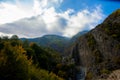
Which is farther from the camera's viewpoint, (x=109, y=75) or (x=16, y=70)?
(x=16, y=70)

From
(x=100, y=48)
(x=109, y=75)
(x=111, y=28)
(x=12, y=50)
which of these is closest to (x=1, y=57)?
(x=12, y=50)

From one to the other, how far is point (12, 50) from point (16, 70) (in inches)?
117

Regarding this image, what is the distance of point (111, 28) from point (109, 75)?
83.9ft

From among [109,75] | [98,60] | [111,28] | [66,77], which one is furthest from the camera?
[66,77]

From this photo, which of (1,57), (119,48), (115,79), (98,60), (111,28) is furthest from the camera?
(98,60)

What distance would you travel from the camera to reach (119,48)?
58.7 meters

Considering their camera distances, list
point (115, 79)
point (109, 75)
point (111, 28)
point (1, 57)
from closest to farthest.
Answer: point (115, 79) < point (109, 75) < point (1, 57) < point (111, 28)

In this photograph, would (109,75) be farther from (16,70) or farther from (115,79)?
(16,70)

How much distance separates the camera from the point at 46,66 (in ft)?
308

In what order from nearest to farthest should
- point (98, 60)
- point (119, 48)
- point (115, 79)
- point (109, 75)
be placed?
point (115, 79) < point (109, 75) < point (119, 48) < point (98, 60)

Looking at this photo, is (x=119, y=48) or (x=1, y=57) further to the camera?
(x=119, y=48)

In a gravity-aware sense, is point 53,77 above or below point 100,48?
below

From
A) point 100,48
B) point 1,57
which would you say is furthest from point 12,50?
point 100,48

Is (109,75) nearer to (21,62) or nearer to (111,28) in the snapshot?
(21,62)
